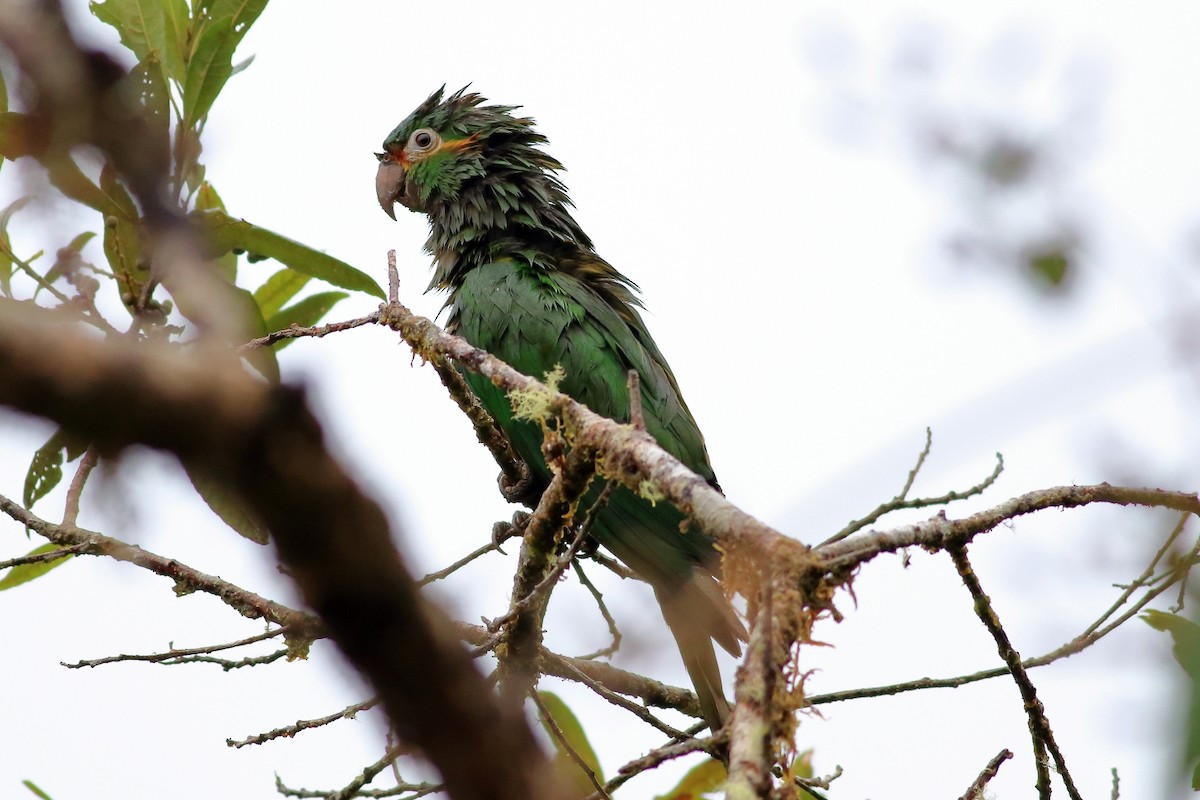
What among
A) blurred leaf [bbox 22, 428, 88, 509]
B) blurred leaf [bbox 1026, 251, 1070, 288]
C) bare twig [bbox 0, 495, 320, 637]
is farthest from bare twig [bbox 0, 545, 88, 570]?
blurred leaf [bbox 1026, 251, 1070, 288]

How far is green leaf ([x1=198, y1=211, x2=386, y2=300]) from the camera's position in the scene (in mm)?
4055

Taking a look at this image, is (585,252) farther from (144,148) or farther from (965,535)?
(144,148)

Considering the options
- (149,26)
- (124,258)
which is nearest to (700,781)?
(124,258)

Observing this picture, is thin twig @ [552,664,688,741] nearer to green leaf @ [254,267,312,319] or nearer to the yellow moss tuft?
the yellow moss tuft

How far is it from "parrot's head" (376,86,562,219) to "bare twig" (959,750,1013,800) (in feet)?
12.8

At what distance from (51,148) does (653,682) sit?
13.2 feet

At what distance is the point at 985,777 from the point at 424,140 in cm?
484

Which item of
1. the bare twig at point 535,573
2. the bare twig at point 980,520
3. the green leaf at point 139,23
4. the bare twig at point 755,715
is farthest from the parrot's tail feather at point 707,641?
the green leaf at point 139,23

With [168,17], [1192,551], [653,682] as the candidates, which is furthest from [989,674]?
[168,17]

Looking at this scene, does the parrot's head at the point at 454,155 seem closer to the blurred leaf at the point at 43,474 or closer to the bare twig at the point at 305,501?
the blurred leaf at the point at 43,474

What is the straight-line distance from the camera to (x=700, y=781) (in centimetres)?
440

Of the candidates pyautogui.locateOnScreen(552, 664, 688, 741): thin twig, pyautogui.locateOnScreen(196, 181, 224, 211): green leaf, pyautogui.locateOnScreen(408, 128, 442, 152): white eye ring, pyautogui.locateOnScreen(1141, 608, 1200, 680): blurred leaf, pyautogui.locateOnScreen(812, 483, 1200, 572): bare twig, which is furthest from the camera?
pyautogui.locateOnScreen(408, 128, 442, 152): white eye ring

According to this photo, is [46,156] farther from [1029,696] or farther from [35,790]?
[35,790]

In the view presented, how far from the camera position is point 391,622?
798 mm
